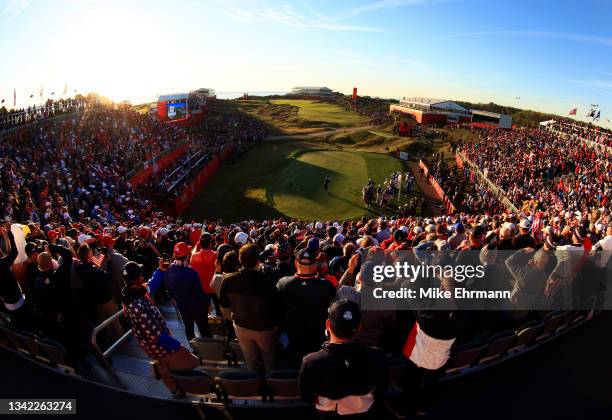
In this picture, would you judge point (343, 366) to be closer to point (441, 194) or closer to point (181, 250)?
point (181, 250)

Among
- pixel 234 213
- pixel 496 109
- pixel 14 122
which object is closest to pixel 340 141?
pixel 234 213

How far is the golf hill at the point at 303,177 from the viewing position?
88.5ft

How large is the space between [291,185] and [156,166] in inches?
454

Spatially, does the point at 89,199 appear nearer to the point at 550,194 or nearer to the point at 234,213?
the point at 234,213

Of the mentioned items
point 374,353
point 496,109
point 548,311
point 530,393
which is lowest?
point 530,393

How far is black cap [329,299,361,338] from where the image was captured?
3213mm

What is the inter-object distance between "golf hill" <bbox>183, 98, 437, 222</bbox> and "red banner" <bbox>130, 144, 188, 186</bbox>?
412cm

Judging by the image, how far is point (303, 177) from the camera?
1337 inches

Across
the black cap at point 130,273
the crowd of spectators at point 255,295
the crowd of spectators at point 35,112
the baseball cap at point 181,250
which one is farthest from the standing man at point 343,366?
the crowd of spectators at point 35,112

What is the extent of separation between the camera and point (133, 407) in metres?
4.94

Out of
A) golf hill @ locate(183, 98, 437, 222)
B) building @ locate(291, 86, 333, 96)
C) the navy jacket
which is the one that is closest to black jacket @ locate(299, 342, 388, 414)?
the navy jacket

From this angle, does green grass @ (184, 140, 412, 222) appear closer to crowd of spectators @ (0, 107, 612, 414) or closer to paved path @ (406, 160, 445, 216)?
paved path @ (406, 160, 445, 216)

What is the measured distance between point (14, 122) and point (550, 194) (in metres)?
36.7

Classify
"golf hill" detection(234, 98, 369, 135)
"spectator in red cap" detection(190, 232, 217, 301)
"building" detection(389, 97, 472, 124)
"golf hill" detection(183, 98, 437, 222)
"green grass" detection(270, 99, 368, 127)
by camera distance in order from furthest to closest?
1. "building" detection(389, 97, 472, 124)
2. "green grass" detection(270, 99, 368, 127)
3. "golf hill" detection(234, 98, 369, 135)
4. "golf hill" detection(183, 98, 437, 222)
5. "spectator in red cap" detection(190, 232, 217, 301)
